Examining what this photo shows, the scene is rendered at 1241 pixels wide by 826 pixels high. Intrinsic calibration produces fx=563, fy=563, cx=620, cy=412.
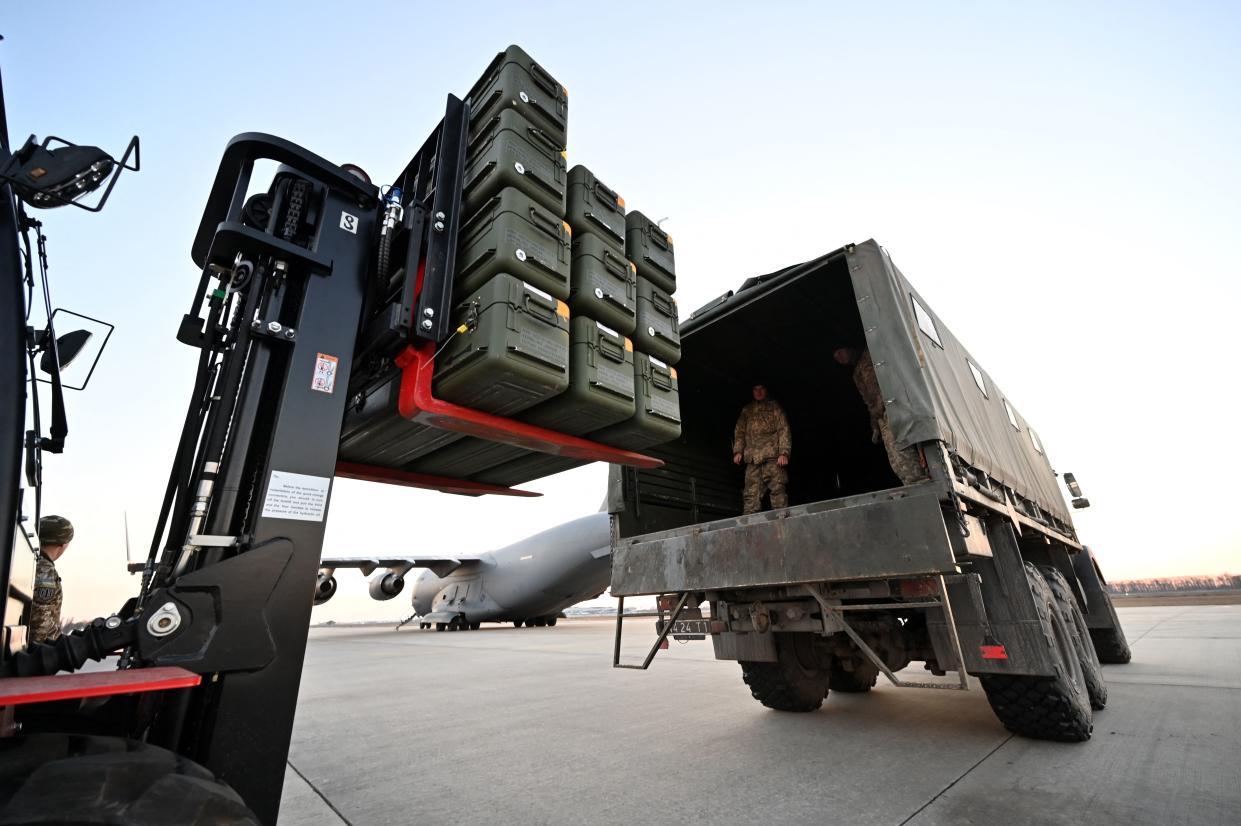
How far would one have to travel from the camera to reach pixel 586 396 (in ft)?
8.70

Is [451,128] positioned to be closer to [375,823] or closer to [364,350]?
[364,350]

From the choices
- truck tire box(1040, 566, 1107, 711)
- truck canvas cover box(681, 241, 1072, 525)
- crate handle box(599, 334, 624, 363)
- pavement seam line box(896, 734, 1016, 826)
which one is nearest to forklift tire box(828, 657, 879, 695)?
truck tire box(1040, 566, 1107, 711)

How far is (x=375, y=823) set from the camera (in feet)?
8.23

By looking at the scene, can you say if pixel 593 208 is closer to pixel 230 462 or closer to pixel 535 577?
pixel 230 462

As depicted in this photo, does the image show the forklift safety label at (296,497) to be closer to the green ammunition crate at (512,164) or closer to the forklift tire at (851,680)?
the green ammunition crate at (512,164)

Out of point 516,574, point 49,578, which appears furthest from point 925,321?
point 516,574

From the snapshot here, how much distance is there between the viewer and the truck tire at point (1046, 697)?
3.23 metres

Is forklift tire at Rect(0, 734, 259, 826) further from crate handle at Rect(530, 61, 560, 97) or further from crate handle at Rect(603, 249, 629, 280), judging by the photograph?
crate handle at Rect(530, 61, 560, 97)

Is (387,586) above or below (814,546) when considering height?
above

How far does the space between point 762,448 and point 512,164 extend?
12.8ft

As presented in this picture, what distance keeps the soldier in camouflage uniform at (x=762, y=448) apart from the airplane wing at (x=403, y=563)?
1647cm

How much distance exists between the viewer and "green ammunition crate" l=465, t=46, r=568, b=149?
2889 millimetres

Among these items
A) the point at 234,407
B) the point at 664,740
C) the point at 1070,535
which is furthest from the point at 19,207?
the point at 1070,535

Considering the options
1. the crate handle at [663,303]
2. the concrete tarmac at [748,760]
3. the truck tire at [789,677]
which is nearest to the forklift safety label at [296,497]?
the concrete tarmac at [748,760]
